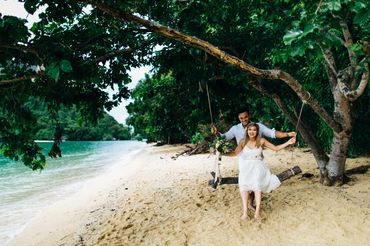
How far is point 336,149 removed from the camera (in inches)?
262

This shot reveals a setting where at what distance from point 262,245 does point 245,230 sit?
50 centimetres

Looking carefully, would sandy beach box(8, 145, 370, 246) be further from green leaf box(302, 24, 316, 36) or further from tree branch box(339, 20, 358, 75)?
green leaf box(302, 24, 316, 36)

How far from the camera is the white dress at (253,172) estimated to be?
208 inches

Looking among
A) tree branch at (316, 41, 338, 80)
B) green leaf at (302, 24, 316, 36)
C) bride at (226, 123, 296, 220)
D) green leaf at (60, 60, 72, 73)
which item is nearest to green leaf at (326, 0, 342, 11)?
green leaf at (302, 24, 316, 36)

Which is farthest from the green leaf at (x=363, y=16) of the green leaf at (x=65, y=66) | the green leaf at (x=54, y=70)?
the green leaf at (x=54, y=70)

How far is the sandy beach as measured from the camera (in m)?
4.77

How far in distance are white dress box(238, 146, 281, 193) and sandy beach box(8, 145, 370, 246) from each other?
22.6 inches

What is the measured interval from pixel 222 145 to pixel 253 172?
75 cm

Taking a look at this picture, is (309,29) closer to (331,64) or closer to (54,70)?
(54,70)

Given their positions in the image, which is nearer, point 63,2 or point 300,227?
point 63,2

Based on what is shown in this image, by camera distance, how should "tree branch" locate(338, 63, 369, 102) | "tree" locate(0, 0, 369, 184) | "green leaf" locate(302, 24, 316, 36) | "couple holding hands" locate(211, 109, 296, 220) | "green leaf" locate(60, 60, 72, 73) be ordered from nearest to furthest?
1. "green leaf" locate(302, 24, 316, 36)
2. "green leaf" locate(60, 60, 72, 73)
3. "tree" locate(0, 0, 369, 184)
4. "couple holding hands" locate(211, 109, 296, 220)
5. "tree branch" locate(338, 63, 369, 102)

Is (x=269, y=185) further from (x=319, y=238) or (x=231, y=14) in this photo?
(x=231, y=14)

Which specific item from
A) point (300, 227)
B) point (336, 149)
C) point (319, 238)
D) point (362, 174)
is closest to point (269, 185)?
point (300, 227)

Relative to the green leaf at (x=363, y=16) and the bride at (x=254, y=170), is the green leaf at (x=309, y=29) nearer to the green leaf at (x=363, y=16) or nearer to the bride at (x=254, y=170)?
the green leaf at (x=363, y=16)
